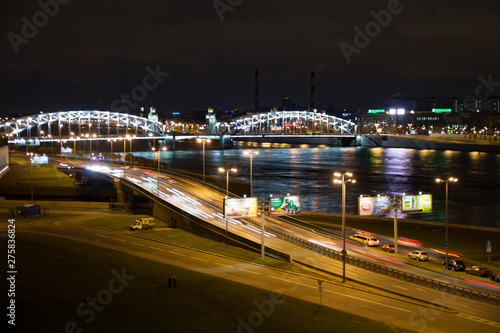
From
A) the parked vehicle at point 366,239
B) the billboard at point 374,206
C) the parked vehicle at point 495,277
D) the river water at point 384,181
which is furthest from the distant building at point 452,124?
the parked vehicle at point 495,277

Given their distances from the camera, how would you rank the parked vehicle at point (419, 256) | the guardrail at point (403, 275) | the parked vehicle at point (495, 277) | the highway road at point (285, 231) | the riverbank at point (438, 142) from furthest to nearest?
the riverbank at point (438, 142)
the parked vehicle at point (419, 256)
the highway road at point (285, 231)
the parked vehicle at point (495, 277)
the guardrail at point (403, 275)

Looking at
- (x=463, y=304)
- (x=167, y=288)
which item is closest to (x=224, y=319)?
(x=167, y=288)

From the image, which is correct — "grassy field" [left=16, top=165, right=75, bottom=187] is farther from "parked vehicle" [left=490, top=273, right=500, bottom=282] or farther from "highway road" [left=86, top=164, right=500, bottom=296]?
"parked vehicle" [left=490, top=273, right=500, bottom=282]

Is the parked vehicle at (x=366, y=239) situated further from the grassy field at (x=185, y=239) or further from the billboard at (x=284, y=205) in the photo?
the grassy field at (x=185, y=239)

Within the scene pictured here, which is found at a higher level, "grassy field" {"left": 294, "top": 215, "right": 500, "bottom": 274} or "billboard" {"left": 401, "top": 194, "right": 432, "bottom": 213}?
"billboard" {"left": 401, "top": 194, "right": 432, "bottom": 213}

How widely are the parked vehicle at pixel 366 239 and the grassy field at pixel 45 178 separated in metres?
38.6

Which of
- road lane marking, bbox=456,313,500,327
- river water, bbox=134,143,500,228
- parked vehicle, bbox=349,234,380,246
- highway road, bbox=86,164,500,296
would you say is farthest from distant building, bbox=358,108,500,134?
road lane marking, bbox=456,313,500,327

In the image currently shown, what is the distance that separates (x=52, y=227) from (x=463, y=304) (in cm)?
2453

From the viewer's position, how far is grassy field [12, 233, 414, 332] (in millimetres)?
15633

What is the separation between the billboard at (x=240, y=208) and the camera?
27828 mm

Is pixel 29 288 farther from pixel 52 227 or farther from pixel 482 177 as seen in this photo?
pixel 482 177

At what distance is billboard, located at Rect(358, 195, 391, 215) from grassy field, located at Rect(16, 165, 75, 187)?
39.2 m

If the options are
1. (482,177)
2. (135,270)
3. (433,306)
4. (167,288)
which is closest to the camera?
(433,306)

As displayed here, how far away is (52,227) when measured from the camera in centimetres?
3269
